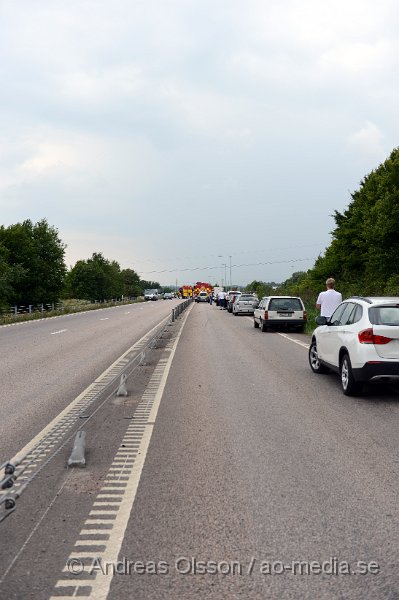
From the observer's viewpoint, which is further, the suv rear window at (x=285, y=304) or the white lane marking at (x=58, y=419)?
the suv rear window at (x=285, y=304)

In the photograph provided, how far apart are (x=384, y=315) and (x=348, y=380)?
1169 millimetres

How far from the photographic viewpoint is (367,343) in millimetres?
8852

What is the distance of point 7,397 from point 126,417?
2678mm

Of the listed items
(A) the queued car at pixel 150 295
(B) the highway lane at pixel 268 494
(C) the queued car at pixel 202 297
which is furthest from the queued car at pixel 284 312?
(A) the queued car at pixel 150 295

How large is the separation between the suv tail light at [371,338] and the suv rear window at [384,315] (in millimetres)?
200

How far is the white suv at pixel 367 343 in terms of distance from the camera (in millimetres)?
8758

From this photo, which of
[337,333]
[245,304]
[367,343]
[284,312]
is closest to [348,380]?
[367,343]

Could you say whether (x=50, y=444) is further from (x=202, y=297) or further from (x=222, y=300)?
(x=202, y=297)

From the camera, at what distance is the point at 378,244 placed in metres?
46.2

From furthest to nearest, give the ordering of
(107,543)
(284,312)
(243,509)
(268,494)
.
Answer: (284,312) < (268,494) < (243,509) < (107,543)

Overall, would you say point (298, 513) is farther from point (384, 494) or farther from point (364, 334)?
point (364, 334)

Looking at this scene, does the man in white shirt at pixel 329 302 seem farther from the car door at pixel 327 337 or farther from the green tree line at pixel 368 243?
the green tree line at pixel 368 243

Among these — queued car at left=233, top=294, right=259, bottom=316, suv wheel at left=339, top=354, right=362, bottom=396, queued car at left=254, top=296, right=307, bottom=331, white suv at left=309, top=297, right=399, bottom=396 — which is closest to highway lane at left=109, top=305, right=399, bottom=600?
suv wheel at left=339, top=354, right=362, bottom=396

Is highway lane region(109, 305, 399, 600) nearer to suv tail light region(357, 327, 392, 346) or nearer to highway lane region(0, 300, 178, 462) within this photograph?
suv tail light region(357, 327, 392, 346)
